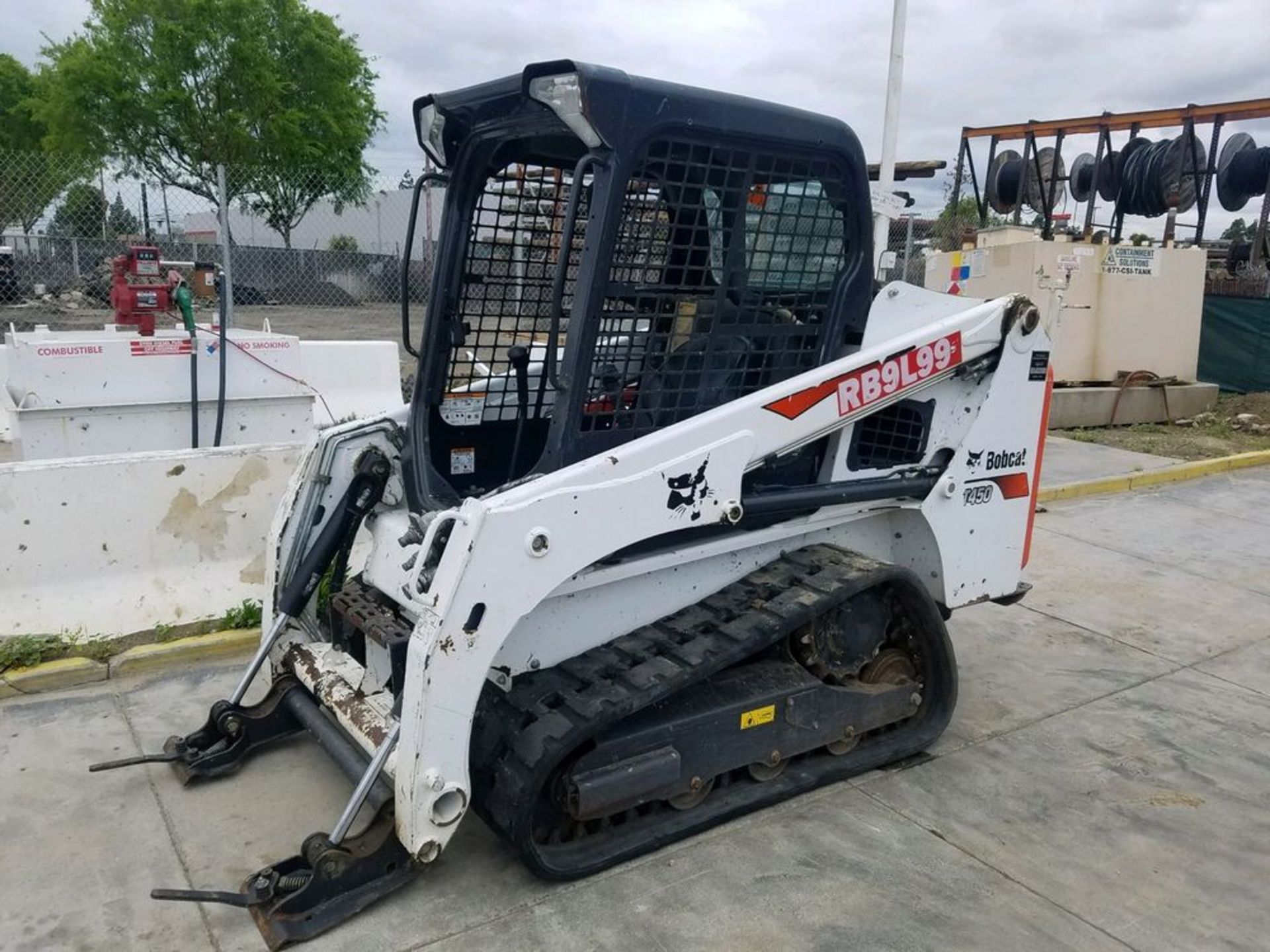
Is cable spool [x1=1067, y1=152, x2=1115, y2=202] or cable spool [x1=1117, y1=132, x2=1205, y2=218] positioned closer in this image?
cable spool [x1=1117, y1=132, x2=1205, y2=218]

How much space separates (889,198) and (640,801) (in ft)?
8.04

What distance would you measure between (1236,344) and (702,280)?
1358 centimetres

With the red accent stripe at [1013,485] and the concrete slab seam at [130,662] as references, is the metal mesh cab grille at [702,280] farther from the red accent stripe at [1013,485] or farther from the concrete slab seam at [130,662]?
the concrete slab seam at [130,662]

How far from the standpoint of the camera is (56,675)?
4359 mm

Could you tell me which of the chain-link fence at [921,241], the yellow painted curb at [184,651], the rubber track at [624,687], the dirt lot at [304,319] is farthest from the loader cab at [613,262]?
the dirt lot at [304,319]

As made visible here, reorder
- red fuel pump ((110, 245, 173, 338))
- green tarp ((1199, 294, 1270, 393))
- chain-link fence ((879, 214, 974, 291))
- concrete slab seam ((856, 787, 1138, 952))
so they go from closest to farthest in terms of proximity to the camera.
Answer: concrete slab seam ((856, 787, 1138, 952))
red fuel pump ((110, 245, 173, 338))
chain-link fence ((879, 214, 974, 291))
green tarp ((1199, 294, 1270, 393))

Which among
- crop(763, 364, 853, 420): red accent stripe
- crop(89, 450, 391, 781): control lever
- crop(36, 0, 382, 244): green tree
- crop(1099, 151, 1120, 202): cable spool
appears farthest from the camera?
crop(36, 0, 382, 244): green tree

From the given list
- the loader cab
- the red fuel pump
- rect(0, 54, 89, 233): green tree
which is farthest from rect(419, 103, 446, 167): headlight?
rect(0, 54, 89, 233): green tree

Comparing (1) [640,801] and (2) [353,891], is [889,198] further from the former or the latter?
(2) [353,891]

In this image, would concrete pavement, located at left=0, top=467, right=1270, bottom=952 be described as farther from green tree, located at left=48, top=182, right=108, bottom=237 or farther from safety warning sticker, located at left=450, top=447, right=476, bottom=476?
green tree, located at left=48, top=182, right=108, bottom=237

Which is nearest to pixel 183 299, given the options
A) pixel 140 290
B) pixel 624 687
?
pixel 140 290

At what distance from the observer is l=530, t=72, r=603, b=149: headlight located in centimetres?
285

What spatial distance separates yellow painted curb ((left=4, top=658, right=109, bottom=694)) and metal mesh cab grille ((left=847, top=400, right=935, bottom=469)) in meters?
3.33

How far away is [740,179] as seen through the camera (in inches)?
129
